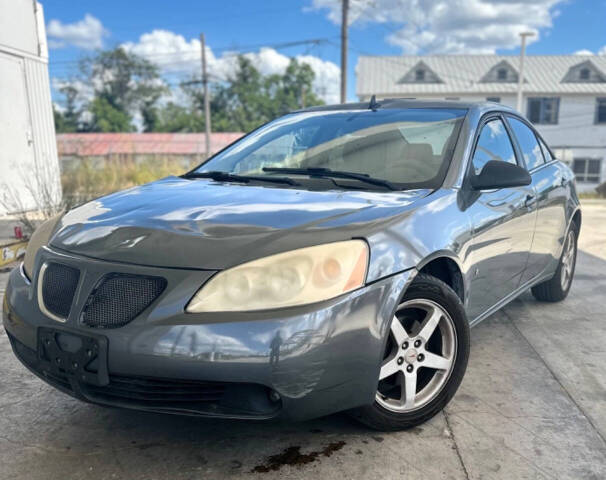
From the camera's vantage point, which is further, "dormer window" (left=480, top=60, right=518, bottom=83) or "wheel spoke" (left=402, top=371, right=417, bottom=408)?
"dormer window" (left=480, top=60, right=518, bottom=83)

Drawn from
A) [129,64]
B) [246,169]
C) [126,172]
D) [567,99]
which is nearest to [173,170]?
[126,172]

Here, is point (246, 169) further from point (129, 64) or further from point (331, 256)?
point (129, 64)

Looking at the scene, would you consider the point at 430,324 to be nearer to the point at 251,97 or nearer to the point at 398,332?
the point at 398,332

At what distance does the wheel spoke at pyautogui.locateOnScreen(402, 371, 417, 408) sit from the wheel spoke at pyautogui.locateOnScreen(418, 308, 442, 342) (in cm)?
17

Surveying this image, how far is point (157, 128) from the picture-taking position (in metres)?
62.5

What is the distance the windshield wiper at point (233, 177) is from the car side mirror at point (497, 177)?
0.93 metres

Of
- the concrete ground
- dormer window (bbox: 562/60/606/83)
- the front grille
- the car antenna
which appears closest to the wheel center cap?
the concrete ground

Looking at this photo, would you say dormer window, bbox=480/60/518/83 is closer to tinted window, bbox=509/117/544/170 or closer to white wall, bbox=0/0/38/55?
white wall, bbox=0/0/38/55

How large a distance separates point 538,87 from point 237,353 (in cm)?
3904

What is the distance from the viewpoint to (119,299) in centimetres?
195

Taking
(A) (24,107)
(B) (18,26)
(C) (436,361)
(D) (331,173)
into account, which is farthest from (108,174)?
(C) (436,361)

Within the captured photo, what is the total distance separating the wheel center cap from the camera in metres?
2.31

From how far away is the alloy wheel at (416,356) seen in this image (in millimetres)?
2260

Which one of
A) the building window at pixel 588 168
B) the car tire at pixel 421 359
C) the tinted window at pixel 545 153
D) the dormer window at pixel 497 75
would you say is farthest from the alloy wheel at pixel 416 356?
the dormer window at pixel 497 75
